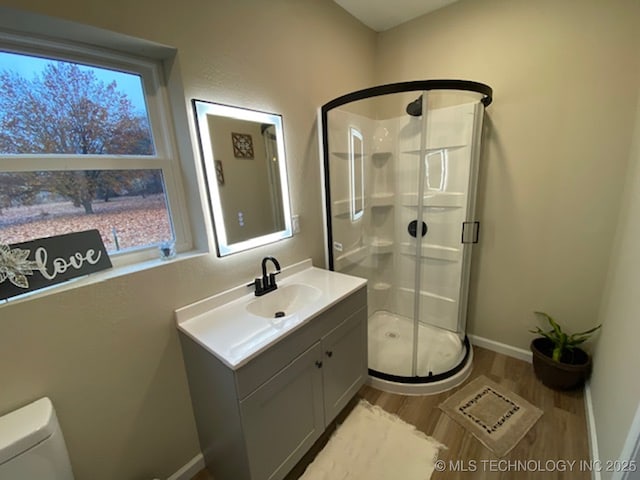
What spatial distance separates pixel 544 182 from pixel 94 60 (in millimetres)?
2623

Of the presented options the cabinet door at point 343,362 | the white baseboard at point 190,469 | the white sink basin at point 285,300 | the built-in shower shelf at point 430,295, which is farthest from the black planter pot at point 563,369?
the white baseboard at point 190,469

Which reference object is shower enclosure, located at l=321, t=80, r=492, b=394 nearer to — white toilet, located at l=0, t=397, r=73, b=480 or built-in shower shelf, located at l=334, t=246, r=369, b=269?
built-in shower shelf, located at l=334, t=246, r=369, b=269

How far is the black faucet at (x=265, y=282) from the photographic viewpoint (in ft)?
5.19

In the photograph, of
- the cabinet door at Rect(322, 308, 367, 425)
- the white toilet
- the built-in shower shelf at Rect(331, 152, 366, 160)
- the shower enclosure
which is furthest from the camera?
the built-in shower shelf at Rect(331, 152, 366, 160)

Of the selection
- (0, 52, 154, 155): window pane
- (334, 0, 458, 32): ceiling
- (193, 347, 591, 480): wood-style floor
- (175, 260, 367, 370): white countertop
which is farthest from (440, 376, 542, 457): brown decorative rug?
(334, 0, 458, 32): ceiling

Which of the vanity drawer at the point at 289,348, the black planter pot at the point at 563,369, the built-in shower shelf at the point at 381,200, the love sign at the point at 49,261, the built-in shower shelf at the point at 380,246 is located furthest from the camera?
the built-in shower shelf at the point at 380,246

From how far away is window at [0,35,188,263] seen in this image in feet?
3.23

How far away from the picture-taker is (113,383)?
3.76 ft

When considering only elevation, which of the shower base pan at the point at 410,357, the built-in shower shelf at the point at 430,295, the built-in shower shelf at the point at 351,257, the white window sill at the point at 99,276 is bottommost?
the shower base pan at the point at 410,357

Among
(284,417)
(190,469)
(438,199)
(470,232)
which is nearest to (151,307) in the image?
(284,417)

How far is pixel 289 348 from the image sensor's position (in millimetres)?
1228

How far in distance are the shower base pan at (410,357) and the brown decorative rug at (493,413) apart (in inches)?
4.5

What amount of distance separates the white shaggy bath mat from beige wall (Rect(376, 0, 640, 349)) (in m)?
1.23

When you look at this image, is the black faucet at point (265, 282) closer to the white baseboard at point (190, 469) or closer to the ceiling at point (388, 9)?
the white baseboard at point (190, 469)
